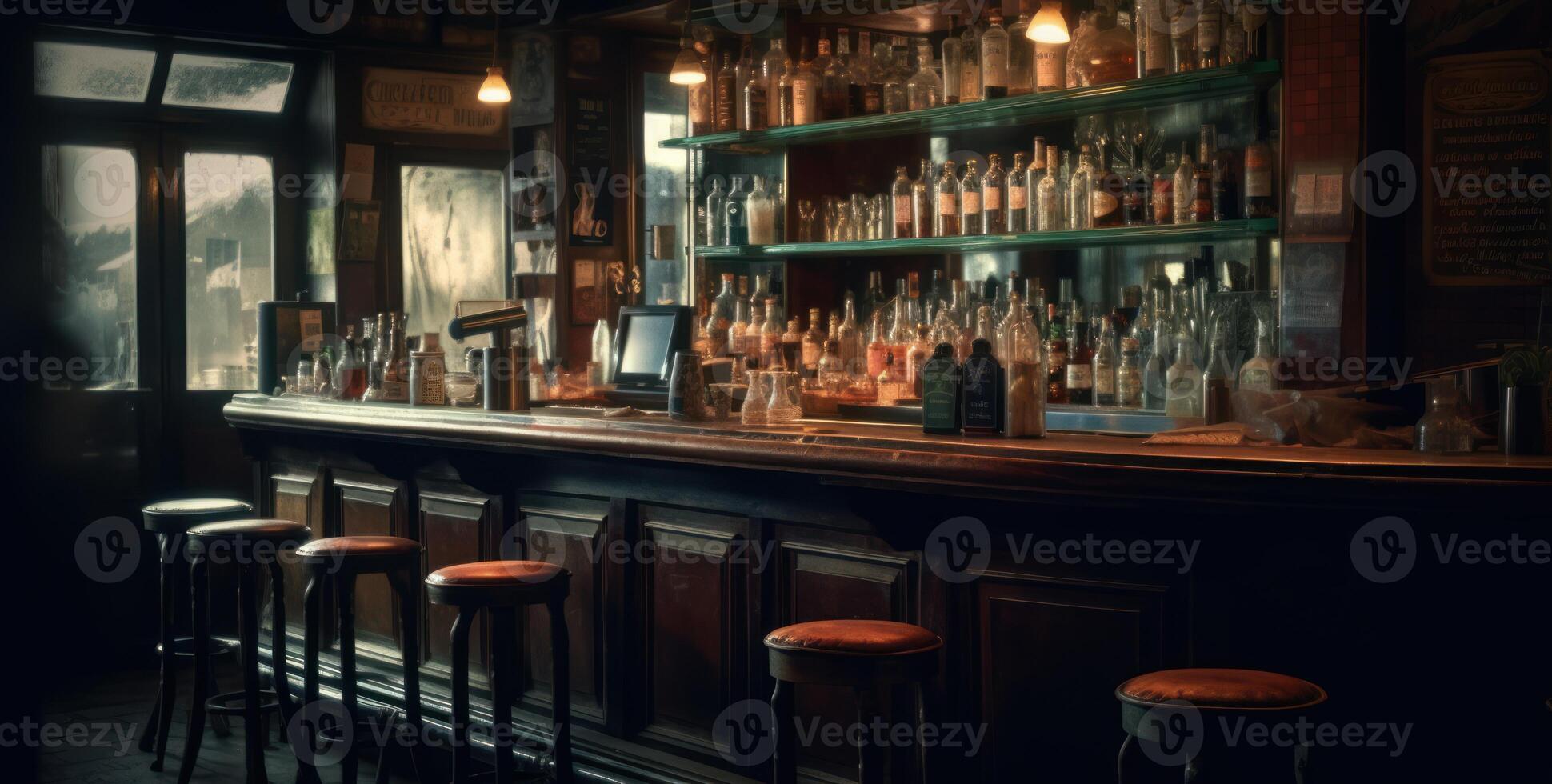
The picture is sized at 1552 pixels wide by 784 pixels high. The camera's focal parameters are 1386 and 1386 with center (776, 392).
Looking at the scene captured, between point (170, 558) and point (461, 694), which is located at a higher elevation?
point (170, 558)

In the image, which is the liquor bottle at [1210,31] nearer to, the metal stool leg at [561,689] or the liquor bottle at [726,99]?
the liquor bottle at [726,99]

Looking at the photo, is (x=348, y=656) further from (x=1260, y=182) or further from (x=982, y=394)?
(x=1260, y=182)

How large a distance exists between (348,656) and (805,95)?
236 cm

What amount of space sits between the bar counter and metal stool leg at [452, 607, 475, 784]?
1.75 ft

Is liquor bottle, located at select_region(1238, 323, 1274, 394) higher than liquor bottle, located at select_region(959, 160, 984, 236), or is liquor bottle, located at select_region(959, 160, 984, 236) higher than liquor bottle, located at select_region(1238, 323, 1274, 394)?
liquor bottle, located at select_region(959, 160, 984, 236)

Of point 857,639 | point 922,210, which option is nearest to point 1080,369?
point 922,210

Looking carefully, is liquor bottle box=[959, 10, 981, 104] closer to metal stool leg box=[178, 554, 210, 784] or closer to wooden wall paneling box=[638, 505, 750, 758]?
wooden wall paneling box=[638, 505, 750, 758]

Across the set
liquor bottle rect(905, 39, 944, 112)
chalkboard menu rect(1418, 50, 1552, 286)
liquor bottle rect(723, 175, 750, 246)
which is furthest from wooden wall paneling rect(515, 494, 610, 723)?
chalkboard menu rect(1418, 50, 1552, 286)

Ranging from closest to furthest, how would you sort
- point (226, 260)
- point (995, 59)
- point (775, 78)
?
point (995, 59) → point (775, 78) → point (226, 260)

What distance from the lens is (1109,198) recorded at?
13.0 feet

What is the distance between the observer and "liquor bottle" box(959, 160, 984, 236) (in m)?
4.30

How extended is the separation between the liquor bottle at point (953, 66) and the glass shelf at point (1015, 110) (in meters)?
0.06

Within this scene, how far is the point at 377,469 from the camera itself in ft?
14.6

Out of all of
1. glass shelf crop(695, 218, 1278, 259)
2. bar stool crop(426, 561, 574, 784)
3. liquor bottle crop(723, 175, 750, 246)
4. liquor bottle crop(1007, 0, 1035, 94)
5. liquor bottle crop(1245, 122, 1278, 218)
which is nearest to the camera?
bar stool crop(426, 561, 574, 784)
